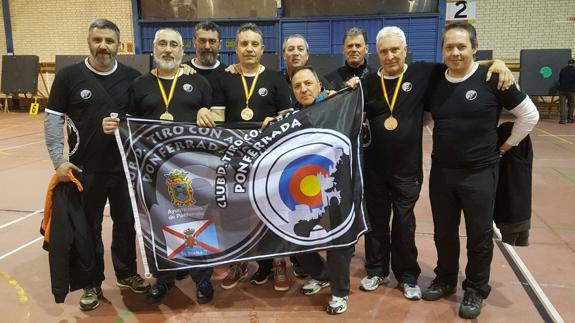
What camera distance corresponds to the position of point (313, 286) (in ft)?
10.8

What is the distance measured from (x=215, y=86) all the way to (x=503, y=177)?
7.15 ft

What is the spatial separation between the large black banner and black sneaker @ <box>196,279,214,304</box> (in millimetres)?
363

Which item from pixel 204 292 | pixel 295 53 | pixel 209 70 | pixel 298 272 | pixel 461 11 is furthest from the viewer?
pixel 461 11

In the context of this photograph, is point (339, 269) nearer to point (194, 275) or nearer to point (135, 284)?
point (194, 275)

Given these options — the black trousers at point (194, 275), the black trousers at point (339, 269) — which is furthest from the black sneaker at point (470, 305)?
the black trousers at point (194, 275)

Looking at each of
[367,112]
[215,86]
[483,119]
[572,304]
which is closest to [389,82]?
[367,112]

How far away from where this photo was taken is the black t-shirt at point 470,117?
2731 mm

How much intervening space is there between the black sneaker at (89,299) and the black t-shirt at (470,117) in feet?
8.68

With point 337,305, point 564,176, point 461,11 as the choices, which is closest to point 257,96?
point 337,305

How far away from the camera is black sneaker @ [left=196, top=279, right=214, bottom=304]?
3207 millimetres

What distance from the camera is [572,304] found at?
307 cm

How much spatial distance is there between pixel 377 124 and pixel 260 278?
1.54 meters

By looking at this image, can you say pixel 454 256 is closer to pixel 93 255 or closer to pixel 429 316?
pixel 429 316

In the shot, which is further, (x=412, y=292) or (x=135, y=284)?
(x=135, y=284)
